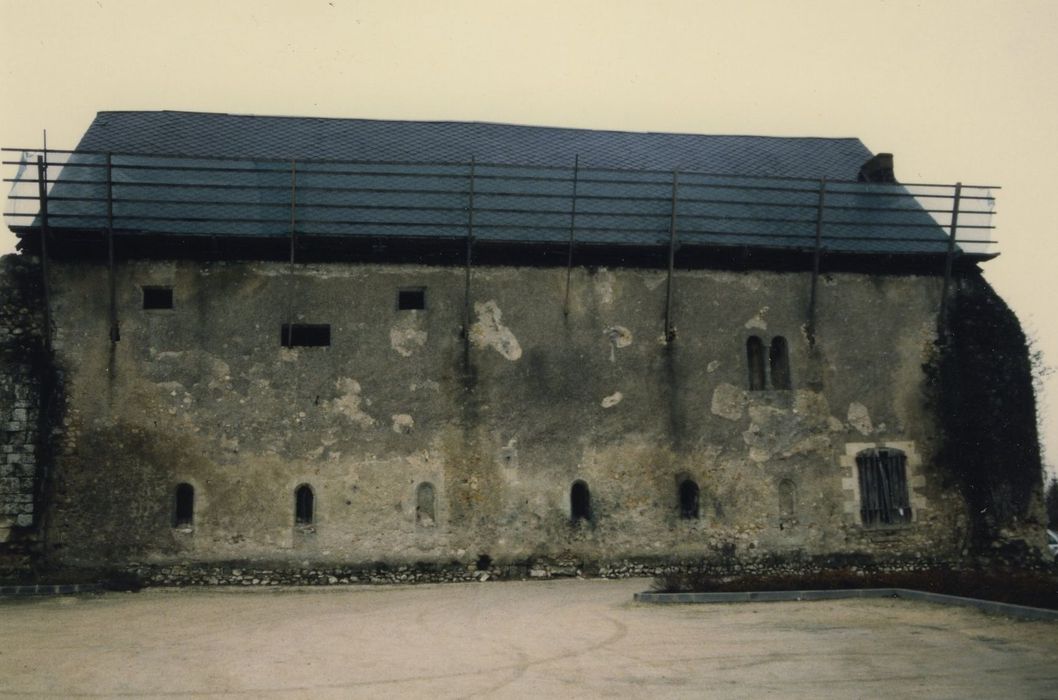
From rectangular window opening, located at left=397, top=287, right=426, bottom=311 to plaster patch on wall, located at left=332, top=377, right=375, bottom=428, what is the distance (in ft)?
6.44

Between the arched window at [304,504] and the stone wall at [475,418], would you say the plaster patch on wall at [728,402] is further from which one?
the arched window at [304,504]

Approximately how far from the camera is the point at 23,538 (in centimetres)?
2005

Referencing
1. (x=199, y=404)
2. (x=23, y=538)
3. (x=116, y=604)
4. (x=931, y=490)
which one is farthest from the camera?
(x=931, y=490)

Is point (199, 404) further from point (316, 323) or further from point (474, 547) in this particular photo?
point (474, 547)

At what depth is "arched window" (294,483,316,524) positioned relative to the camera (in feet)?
70.0

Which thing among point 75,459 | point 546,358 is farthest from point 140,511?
point 546,358

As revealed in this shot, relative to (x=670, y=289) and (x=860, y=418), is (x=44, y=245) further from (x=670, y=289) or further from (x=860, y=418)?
(x=860, y=418)

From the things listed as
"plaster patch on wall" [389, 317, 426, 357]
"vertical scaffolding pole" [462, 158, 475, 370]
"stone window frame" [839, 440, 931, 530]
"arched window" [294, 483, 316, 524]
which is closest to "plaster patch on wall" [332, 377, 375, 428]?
"plaster patch on wall" [389, 317, 426, 357]

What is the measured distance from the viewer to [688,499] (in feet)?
74.2

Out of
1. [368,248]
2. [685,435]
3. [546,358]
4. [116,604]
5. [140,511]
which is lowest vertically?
[116,604]

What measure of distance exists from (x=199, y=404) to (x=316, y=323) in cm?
269

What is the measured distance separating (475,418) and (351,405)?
2.42 meters

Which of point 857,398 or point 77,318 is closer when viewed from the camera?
point 77,318

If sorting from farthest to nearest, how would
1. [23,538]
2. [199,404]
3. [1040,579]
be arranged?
1. [199,404]
2. [23,538]
3. [1040,579]
